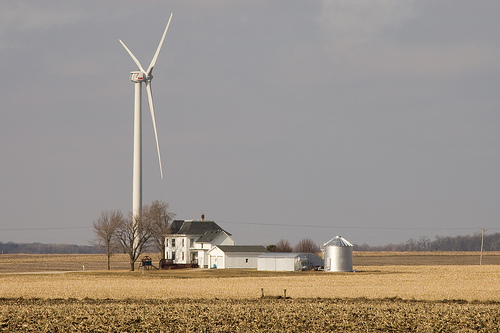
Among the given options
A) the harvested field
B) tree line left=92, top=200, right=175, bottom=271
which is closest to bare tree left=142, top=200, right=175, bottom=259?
tree line left=92, top=200, right=175, bottom=271

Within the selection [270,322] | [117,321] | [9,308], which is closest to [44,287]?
[9,308]

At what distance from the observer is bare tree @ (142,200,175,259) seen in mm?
107375

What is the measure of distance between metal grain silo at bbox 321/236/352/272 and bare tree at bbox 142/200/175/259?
27796 millimetres

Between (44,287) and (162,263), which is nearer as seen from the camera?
(44,287)

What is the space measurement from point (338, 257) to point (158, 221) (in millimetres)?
31581

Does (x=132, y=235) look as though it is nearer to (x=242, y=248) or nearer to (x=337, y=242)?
(x=242, y=248)

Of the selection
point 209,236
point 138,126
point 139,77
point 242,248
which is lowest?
point 242,248

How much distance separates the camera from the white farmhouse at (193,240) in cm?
10481

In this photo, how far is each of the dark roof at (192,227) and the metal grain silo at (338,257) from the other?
19.7 metres

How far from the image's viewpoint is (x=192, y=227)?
354 feet

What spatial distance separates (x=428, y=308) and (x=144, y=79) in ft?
254

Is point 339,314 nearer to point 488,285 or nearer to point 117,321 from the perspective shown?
point 117,321

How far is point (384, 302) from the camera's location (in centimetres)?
4312

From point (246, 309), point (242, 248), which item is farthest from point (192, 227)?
point (246, 309)
